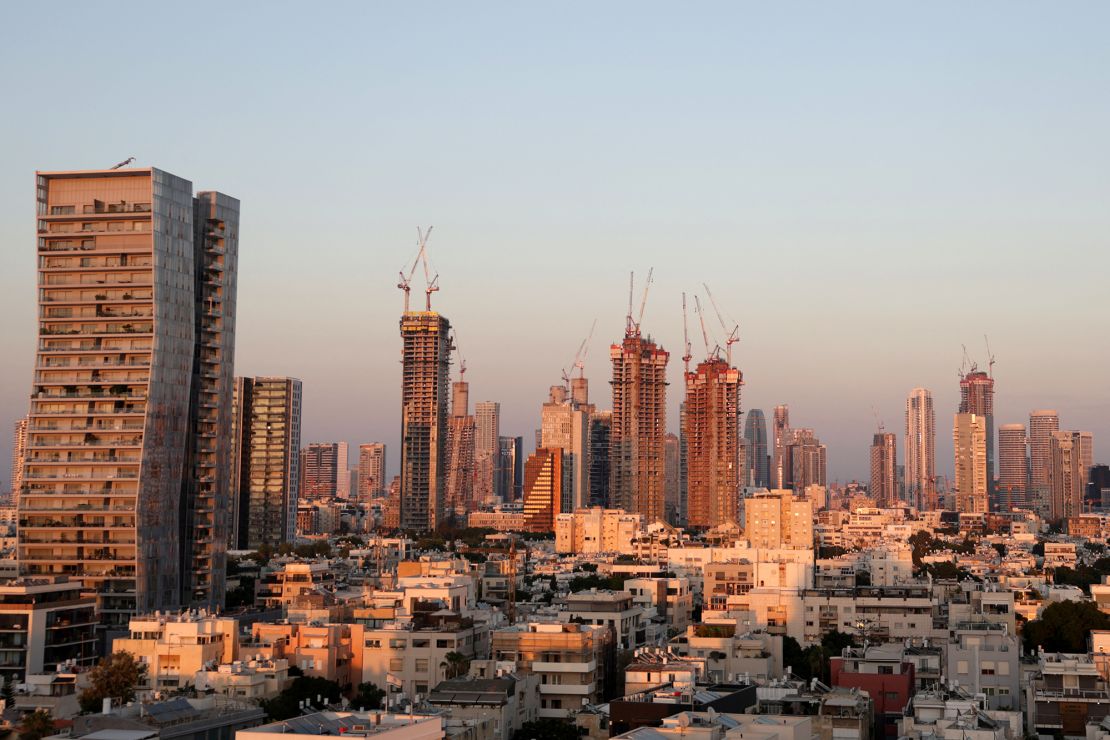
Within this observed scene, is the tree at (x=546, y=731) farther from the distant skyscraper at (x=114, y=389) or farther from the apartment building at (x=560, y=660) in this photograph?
the distant skyscraper at (x=114, y=389)

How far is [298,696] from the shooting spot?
7600 cm

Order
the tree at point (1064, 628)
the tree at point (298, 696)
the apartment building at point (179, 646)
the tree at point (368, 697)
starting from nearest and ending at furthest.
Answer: the tree at point (298, 696), the tree at point (368, 697), the apartment building at point (179, 646), the tree at point (1064, 628)

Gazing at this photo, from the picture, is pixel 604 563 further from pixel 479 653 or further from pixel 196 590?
pixel 479 653

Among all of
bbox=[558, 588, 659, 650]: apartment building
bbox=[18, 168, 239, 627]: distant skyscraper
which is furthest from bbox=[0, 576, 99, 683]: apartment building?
bbox=[558, 588, 659, 650]: apartment building

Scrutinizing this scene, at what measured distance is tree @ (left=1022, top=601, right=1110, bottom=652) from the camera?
104m

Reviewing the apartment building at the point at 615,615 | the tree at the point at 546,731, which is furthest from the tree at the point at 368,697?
the apartment building at the point at 615,615

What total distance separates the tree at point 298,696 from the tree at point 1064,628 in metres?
46.6

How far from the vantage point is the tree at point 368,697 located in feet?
259

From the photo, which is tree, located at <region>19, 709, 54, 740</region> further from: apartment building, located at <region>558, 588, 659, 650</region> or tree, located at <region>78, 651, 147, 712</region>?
apartment building, located at <region>558, 588, 659, 650</region>

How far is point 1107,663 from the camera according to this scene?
7931 cm

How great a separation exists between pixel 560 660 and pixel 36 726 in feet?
102

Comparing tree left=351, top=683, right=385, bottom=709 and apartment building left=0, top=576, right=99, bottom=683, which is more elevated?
apartment building left=0, top=576, right=99, bottom=683

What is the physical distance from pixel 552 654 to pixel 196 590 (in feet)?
143

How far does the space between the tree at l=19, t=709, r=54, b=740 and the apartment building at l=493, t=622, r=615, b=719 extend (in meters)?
27.0
